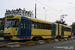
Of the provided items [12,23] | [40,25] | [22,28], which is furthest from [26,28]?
[40,25]

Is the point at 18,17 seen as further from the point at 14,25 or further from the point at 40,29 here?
the point at 40,29

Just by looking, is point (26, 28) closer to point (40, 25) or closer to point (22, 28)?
point (22, 28)

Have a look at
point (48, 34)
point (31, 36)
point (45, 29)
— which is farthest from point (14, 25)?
point (48, 34)

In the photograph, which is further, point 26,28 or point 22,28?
point 26,28

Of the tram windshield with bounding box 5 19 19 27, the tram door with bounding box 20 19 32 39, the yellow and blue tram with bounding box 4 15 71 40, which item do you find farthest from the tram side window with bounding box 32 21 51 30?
the tram windshield with bounding box 5 19 19 27

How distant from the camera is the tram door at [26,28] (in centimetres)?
1553

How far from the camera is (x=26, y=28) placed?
15977 millimetres

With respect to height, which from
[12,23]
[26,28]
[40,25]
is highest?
[12,23]

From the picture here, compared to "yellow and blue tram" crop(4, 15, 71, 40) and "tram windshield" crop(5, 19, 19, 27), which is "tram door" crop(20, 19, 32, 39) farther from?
"tram windshield" crop(5, 19, 19, 27)

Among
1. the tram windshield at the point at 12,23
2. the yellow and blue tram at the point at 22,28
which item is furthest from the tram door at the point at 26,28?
the tram windshield at the point at 12,23

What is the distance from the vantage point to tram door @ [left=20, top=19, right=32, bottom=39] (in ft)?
51.0

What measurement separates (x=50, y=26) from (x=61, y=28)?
634 cm

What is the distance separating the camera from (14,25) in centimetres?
1541

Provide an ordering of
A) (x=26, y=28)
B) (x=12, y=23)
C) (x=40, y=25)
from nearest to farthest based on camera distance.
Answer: (x=12, y=23), (x=26, y=28), (x=40, y=25)
